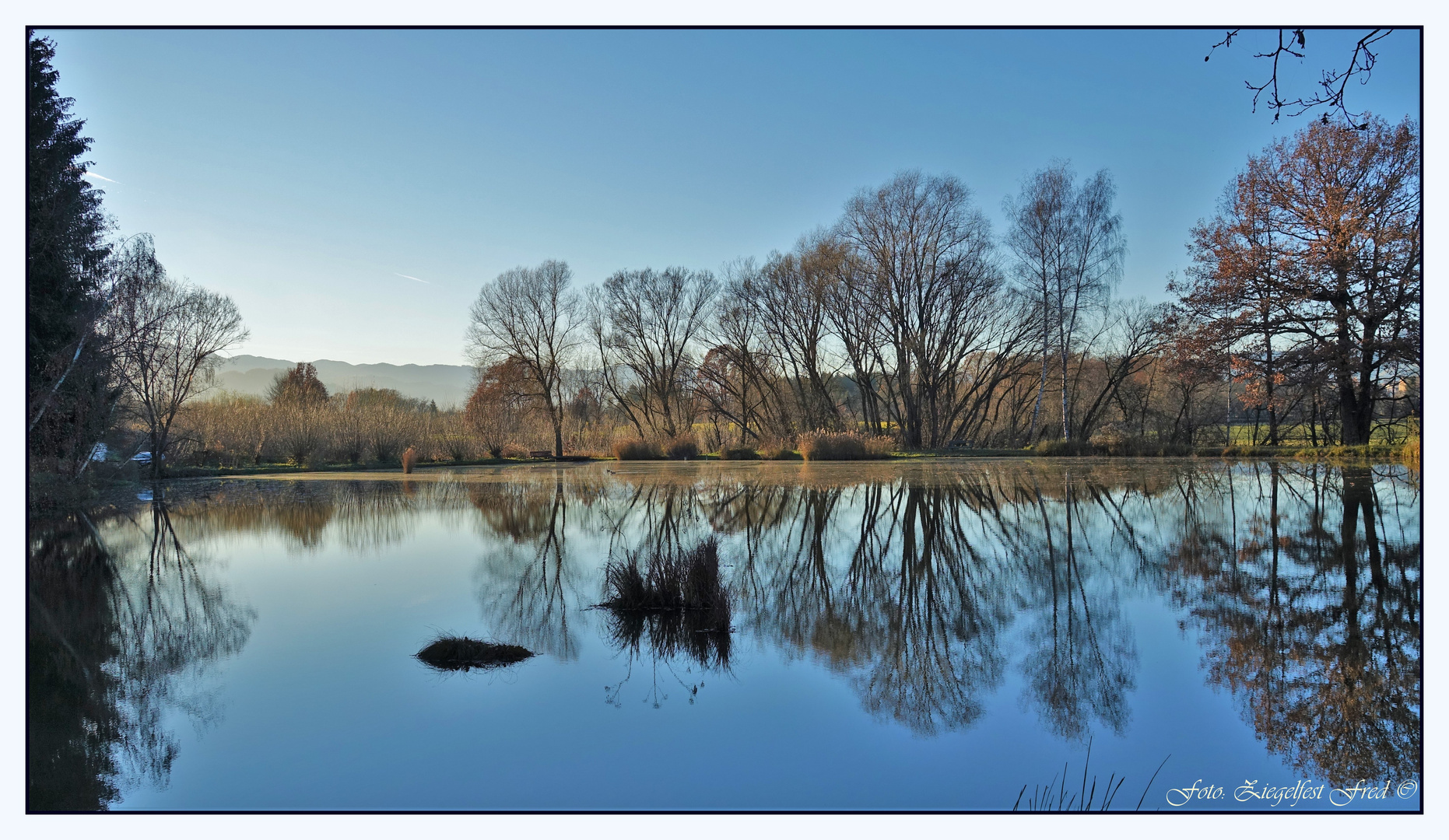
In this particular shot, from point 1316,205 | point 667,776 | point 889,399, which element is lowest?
point 667,776

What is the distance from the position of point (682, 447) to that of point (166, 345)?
15518mm

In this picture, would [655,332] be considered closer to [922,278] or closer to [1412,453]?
[922,278]

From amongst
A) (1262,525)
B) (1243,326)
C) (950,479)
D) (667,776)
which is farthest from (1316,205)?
(667,776)

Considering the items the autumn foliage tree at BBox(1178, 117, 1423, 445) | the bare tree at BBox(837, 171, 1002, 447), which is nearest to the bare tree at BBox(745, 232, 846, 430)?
the bare tree at BBox(837, 171, 1002, 447)

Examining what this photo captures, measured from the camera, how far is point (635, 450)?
28.2m

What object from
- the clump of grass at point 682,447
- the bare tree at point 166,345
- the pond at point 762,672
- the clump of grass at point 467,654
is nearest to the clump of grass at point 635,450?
the clump of grass at point 682,447

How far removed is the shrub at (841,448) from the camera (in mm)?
24500

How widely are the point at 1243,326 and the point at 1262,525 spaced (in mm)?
10906

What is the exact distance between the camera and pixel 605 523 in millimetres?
10523

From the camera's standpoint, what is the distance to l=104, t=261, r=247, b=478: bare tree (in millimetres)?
18047

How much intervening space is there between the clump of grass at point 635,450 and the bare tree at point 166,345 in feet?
39.4

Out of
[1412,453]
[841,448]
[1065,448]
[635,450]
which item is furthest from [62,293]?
[1065,448]

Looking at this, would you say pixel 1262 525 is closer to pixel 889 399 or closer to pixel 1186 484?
pixel 1186 484

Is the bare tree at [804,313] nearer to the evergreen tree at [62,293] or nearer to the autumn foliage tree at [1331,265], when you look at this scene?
the autumn foliage tree at [1331,265]
